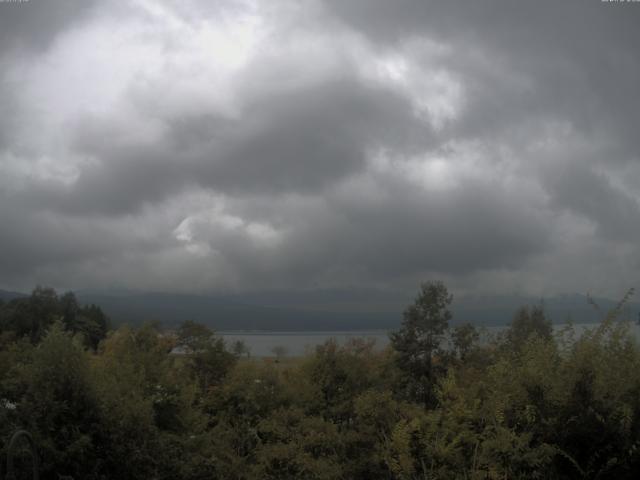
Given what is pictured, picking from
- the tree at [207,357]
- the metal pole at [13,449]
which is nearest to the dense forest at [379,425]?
the metal pole at [13,449]

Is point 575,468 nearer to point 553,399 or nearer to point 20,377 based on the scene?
point 553,399

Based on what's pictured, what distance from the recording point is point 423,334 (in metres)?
16.7

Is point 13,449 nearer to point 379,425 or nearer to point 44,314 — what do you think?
point 379,425

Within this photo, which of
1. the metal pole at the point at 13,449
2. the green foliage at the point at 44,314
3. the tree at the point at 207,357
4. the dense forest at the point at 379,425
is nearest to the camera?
the metal pole at the point at 13,449

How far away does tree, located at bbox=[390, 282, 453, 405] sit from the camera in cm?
1630

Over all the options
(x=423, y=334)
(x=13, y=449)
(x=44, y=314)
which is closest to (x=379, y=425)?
(x=13, y=449)

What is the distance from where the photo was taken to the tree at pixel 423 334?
53.5 feet

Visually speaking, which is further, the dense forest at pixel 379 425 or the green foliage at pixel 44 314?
the green foliage at pixel 44 314

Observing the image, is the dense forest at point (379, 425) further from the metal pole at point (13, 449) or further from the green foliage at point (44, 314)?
the green foliage at point (44, 314)

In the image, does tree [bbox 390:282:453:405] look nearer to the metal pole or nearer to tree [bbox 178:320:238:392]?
tree [bbox 178:320:238:392]

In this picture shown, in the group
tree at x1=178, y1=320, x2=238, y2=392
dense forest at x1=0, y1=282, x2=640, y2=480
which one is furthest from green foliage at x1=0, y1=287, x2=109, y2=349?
dense forest at x1=0, y1=282, x2=640, y2=480

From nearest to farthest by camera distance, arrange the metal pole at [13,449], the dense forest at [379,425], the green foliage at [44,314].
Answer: the metal pole at [13,449]
the dense forest at [379,425]
the green foliage at [44,314]

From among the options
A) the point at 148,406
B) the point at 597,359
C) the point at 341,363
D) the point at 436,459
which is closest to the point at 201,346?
the point at 341,363

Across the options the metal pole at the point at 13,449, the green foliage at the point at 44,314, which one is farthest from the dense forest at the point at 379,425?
the green foliage at the point at 44,314
